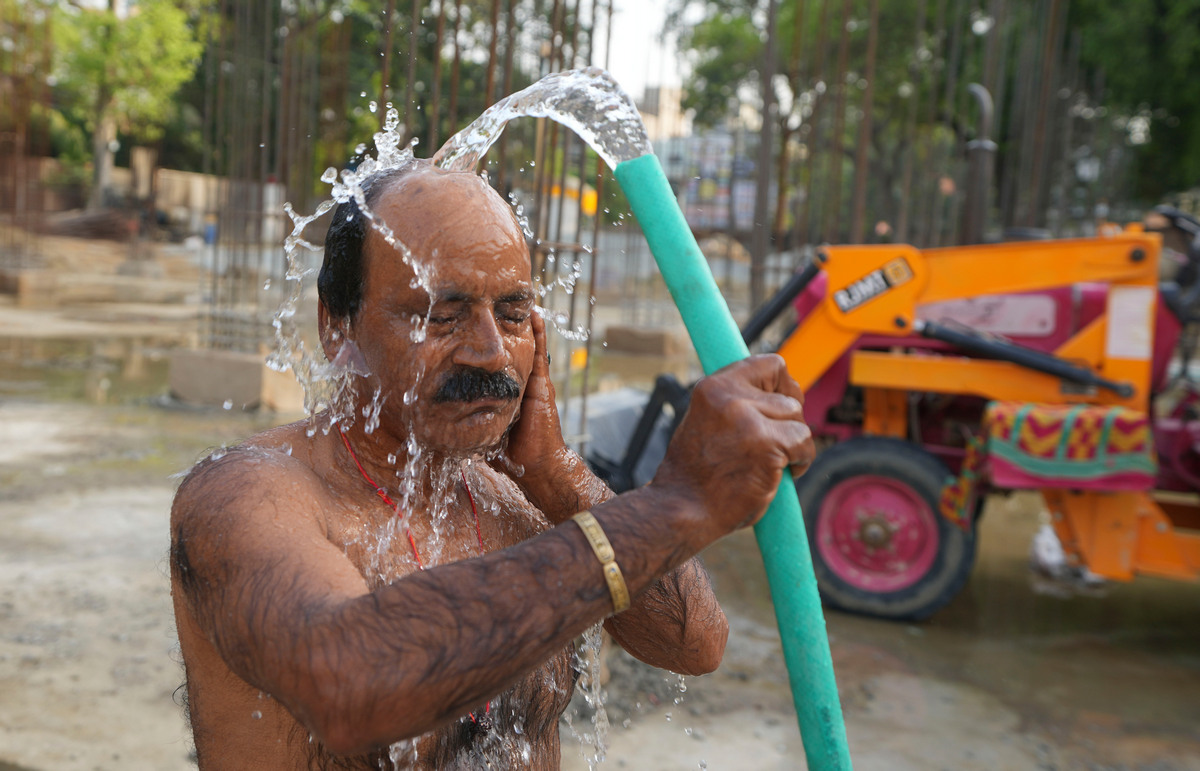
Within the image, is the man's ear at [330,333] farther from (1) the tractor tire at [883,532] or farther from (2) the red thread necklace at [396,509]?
(1) the tractor tire at [883,532]

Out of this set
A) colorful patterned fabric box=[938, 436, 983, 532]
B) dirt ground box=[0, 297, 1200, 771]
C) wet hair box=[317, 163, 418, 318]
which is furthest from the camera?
colorful patterned fabric box=[938, 436, 983, 532]

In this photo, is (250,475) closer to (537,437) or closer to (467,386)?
(467,386)

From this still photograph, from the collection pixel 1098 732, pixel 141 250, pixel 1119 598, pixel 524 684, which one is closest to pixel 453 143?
pixel 524 684

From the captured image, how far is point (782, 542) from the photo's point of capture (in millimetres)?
1249

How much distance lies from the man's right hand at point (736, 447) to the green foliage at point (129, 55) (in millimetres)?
29042

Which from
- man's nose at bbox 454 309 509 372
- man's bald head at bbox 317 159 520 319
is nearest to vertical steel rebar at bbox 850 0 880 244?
man's bald head at bbox 317 159 520 319

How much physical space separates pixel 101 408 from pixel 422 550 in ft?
28.1

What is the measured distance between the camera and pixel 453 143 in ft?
5.95

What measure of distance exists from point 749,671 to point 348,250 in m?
3.68

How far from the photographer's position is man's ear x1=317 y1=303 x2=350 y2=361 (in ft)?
5.09

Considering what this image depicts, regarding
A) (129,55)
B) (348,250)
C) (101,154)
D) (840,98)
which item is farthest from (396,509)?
(101,154)

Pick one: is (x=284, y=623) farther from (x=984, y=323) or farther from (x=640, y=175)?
(x=984, y=323)

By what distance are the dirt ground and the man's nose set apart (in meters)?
1.66

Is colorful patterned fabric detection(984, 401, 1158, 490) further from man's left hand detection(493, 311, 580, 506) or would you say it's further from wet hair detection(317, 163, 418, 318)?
wet hair detection(317, 163, 418, 318)
